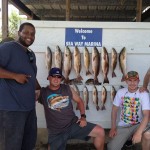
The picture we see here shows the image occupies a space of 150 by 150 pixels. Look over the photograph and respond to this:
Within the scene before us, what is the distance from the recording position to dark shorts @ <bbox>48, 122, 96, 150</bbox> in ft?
13.1

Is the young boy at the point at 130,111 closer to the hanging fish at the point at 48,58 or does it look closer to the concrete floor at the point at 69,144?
the concrete floor at the point at 69,144

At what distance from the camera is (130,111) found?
418cm

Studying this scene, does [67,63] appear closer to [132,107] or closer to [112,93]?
[112,93]

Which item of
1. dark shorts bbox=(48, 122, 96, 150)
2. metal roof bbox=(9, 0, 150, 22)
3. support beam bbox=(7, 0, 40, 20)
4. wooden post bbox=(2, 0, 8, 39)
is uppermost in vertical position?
metal roof bbox=(9, 0, 150, 22)

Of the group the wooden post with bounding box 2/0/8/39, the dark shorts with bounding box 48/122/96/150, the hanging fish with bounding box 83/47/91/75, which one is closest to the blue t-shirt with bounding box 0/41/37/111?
the dark shorts with bounding box 48/122/96/150

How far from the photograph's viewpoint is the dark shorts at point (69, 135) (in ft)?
13.1

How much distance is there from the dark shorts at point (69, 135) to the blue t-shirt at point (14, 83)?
82cm

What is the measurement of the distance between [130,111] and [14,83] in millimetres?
1713

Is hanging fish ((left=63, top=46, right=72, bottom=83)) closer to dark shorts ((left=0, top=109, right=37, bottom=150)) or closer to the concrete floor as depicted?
the concrete floor

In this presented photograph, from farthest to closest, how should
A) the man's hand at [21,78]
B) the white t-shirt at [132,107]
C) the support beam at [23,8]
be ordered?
the support beam at [23,8] → the white t-shirt at [132,107] → the man's hand at [21,78]

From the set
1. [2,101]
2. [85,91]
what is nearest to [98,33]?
[85,91]

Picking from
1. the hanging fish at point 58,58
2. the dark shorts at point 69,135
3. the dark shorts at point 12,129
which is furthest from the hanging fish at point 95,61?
the dark shorts at point 12,129

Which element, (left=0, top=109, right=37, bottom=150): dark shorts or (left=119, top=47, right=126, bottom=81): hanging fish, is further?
(left=119, top=47, right=126, bottom=81): hanging fish

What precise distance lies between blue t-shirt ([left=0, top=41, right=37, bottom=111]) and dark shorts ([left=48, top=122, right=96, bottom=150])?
0.82 meters
